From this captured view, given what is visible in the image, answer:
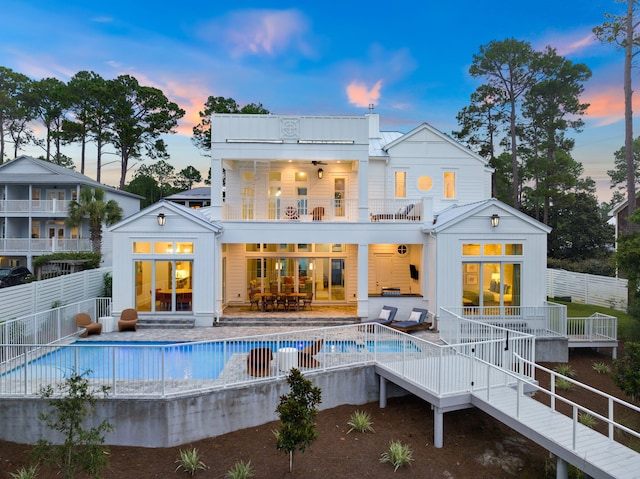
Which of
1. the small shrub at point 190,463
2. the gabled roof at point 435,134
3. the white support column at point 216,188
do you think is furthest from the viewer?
the gabled roof at point 435,134

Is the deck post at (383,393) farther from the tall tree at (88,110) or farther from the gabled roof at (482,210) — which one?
the tall tree at (88,110)

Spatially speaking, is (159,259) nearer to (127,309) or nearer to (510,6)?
(127,309)

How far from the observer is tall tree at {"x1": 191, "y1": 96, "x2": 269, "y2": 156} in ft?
120

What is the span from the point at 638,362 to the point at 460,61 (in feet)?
88.1

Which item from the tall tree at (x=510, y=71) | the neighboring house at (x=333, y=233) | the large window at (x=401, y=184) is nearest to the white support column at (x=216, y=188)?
the neighboring house at (x=333, y=233)

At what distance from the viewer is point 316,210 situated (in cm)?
1672

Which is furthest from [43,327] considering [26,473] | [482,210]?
[482,210]

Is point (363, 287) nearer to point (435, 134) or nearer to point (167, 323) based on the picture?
point (167, 323)

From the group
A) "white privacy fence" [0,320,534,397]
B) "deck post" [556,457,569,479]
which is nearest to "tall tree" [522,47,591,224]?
"white privacy fence" [0,320,534,397]

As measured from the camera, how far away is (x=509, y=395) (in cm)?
783

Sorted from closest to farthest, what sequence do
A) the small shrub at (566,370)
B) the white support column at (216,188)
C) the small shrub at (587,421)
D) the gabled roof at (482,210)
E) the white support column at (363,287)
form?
the small shrub at (587,421) → the small shrub at (566,370) → the gabled roof at (482,210) → the white support column at (363,287) → the white support column at (216,188)

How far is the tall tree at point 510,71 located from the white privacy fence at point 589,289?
25.2 ft

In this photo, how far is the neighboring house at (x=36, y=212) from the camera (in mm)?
25500

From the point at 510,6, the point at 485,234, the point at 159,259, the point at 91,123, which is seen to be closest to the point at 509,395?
the point at 485,234
